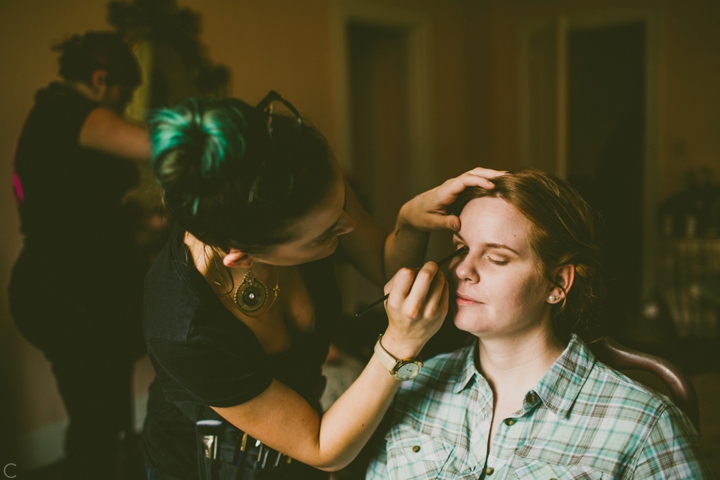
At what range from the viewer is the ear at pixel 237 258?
0.84 metres

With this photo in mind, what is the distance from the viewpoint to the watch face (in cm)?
87

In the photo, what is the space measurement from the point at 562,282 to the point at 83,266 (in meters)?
1.74

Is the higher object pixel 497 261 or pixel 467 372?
pixel 497 261

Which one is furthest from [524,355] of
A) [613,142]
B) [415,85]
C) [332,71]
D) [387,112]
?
[613,142]

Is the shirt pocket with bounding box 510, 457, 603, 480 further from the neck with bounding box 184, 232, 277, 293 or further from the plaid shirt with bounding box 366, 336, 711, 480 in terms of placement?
the neck with bounding box 184, 232, 277, 293

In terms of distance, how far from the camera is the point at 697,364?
278 centimetres

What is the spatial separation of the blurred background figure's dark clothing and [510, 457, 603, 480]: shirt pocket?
5.09ft

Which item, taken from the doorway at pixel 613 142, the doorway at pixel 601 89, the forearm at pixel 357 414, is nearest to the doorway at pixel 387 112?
the doorway at pixel 613 142

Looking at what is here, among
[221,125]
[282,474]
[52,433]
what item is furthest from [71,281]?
[221,125]

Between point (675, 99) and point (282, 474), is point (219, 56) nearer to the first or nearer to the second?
point (282, 474)

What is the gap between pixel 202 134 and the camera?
731 millimetres

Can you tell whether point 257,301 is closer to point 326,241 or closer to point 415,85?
point 326,241

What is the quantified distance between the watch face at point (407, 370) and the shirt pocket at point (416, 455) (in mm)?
280

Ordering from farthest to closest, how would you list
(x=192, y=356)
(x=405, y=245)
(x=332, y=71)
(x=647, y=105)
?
(x=647, y=105) → (x=332, y=71) → (x=405, y=245) → (x=192, y=356)
